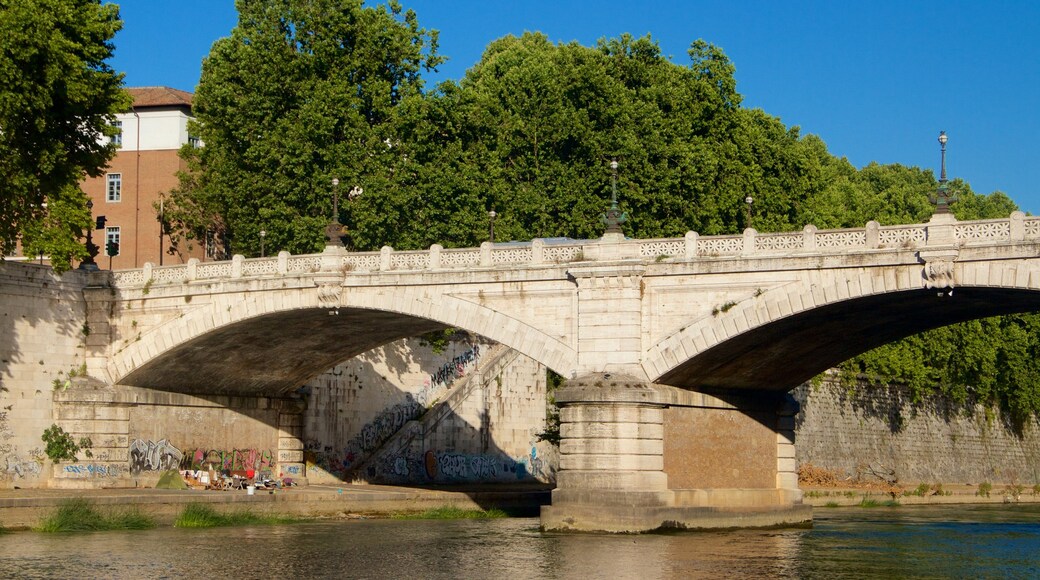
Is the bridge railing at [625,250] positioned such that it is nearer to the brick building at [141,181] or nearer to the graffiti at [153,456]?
the graffiti at [153,456]

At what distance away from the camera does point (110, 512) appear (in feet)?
144

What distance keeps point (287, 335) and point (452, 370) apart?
574 inches

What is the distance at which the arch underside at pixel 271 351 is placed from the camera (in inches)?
2025

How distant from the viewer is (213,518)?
4606cm

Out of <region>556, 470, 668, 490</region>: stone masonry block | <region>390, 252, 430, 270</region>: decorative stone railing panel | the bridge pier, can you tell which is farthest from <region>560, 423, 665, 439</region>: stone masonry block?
<region>390, 252, 430, 270</region>: decorative stone railing panel

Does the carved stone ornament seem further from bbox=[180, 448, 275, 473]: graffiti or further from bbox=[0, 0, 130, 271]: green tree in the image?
bbox=[180, 448, 275, 473]: graffiti

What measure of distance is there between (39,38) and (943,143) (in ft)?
87.1

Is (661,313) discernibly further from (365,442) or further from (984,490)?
(984,490)

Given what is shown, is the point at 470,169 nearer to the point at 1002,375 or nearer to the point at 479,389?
the point at 479,389

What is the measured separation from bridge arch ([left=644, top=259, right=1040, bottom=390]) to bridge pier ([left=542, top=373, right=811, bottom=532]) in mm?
948

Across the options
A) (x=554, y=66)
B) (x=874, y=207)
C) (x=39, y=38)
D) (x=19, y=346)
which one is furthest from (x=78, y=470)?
(x=874, y=207)

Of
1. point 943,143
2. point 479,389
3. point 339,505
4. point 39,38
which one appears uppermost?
point 39,38

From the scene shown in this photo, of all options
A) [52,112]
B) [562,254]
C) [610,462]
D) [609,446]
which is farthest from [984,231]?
[52,112]

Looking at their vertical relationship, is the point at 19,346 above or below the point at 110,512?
above
